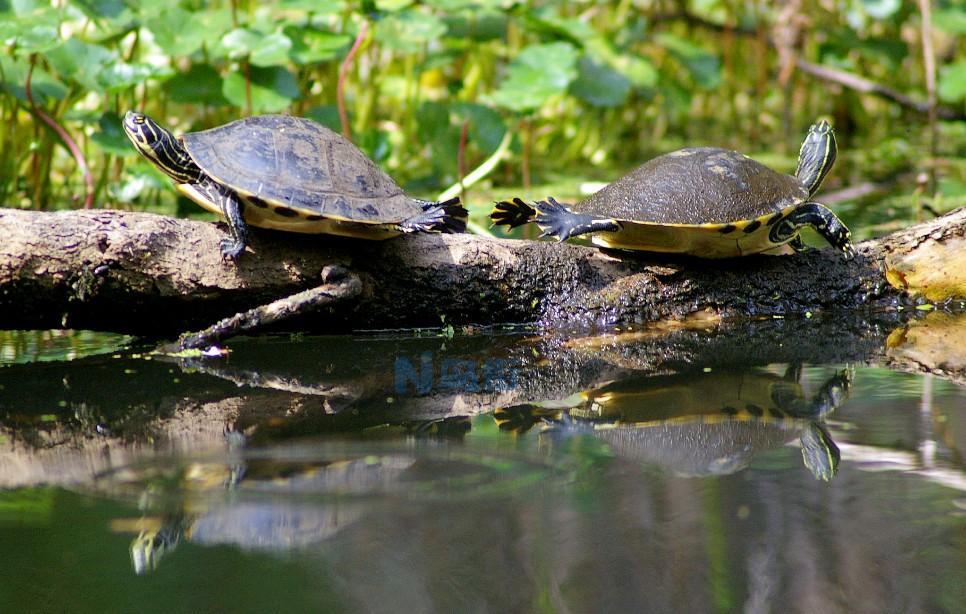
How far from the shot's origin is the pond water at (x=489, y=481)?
155cm

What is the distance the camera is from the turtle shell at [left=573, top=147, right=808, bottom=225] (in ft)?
10.4

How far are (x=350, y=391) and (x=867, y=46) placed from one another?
7248 millimetres

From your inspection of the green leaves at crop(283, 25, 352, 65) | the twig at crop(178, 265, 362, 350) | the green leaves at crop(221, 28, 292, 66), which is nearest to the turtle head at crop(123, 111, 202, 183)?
the twig at crop(178, 265, 362, 350)

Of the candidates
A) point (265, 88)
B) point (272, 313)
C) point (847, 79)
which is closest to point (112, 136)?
point (265, 88)

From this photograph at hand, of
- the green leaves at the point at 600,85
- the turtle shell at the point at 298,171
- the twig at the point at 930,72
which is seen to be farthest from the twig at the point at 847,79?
the turtle shell at the point at 298,171

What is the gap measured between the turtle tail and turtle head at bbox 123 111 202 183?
0.74 metres

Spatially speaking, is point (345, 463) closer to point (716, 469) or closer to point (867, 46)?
point (716, 469)

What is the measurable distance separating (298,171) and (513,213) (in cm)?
78

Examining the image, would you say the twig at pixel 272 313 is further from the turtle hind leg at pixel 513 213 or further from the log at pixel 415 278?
the turtle hind leg at pixel 513 213

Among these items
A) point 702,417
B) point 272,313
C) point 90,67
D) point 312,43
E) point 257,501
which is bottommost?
point 257,501

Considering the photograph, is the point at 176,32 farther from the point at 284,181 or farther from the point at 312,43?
the point at 284,181

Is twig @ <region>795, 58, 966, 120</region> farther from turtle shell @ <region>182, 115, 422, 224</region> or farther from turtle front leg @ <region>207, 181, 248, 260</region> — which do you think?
turtle front leg @ <region>207, 181, 248, 260</region>

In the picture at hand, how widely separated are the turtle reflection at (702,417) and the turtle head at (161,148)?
1459mm

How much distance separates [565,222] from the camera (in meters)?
3.29
